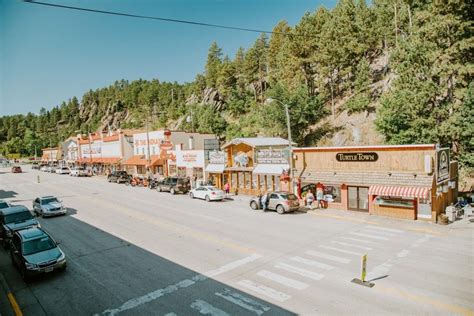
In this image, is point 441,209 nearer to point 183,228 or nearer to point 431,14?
point 183,228

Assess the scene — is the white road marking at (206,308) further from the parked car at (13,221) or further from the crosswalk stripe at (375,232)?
the parked car at (13,221)

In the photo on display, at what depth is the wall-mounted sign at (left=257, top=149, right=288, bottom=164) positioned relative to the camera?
3025 centimetres

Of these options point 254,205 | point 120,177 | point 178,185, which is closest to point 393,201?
point 254,205

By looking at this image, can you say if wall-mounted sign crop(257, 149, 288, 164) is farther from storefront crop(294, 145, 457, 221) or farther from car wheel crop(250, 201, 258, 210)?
car wheel crop(250, 201, 258, 210)

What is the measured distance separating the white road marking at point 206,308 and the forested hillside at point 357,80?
28.3m

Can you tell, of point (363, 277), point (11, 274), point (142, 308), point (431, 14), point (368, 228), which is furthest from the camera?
point (431, 14)

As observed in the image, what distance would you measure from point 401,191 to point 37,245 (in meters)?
21.5

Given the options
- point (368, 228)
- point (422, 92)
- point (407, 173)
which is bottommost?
point (368, 228)

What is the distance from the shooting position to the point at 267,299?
10.8m

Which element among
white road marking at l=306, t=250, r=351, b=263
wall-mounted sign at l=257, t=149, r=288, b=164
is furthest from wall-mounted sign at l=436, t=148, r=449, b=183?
wall-mounted sign at l=257, t=149, r=288, b=164

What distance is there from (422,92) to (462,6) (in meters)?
8.24

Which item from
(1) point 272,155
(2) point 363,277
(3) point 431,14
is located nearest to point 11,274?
(2) point 363,277

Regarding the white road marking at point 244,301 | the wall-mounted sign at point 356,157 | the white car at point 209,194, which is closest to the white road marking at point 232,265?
the white road marking at point 244,301

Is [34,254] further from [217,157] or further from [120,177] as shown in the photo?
[120,177]
